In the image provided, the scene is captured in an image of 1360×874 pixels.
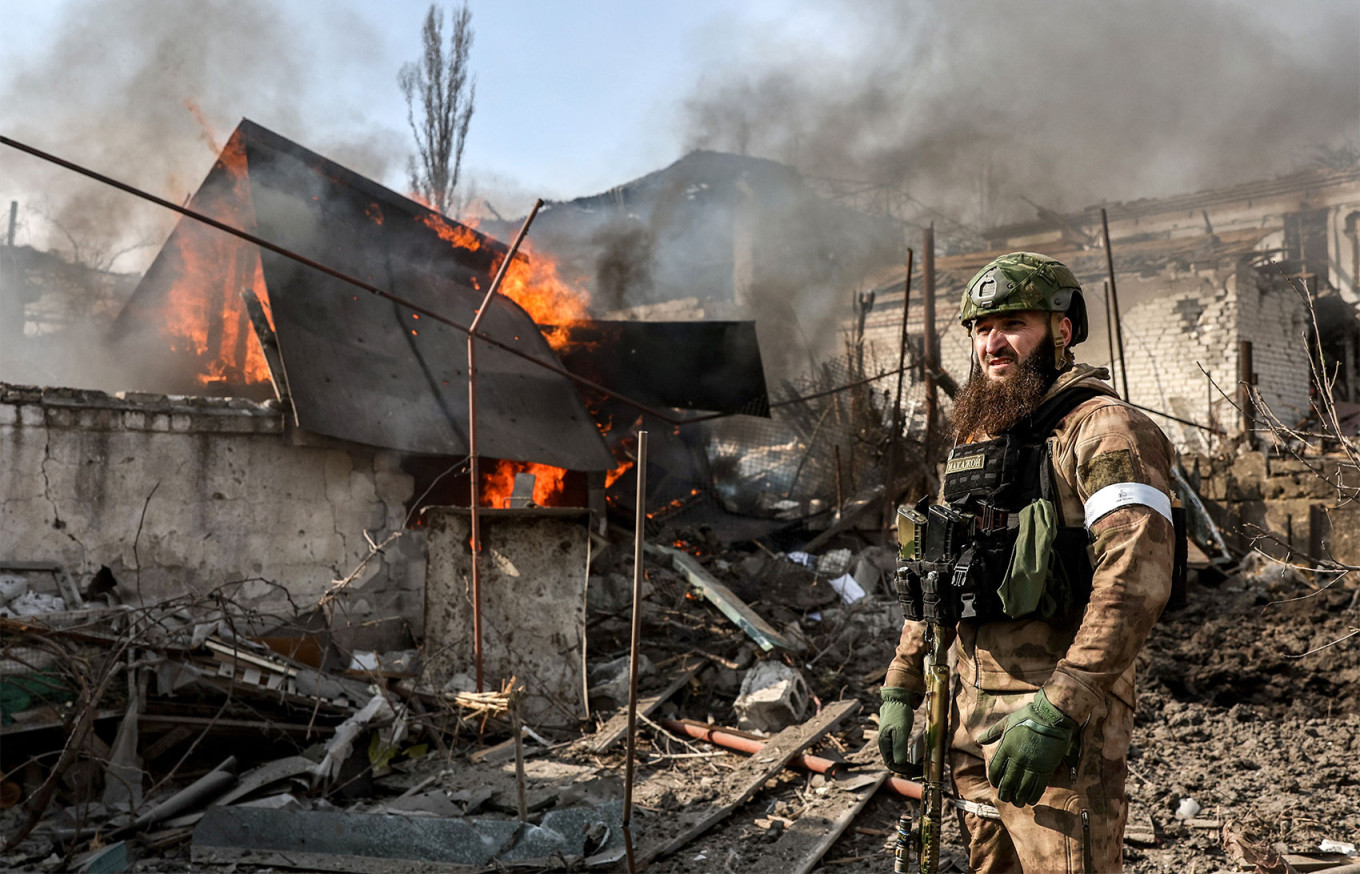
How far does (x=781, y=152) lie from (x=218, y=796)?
2280cm

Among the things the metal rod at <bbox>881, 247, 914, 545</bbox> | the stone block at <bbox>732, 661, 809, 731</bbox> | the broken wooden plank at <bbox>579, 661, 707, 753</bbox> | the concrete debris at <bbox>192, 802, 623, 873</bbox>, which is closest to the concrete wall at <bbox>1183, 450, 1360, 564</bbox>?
the metal rod at <bbox>881, 247, 914, 545</bbox>

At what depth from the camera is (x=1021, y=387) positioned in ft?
7.67

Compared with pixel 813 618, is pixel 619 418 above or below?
above

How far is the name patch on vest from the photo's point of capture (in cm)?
233

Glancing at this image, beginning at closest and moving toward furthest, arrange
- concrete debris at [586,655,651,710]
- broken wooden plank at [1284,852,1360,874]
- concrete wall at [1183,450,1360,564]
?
1. broken wooden plank at [1284,852,1360,874]
2. concrete debris at [586,655,651,710]
3. concrete wall at [1183,450,1360,564]

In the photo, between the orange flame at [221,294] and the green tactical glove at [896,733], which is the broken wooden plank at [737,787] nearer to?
the green tactical glove at [896,733]

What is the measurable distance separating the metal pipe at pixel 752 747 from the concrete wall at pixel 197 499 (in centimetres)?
276

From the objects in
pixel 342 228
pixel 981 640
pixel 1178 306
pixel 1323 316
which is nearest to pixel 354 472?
pixel 342 228

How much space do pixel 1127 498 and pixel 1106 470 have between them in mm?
81

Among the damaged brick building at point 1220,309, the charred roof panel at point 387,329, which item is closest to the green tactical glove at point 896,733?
the charred roof panel at point 387,329

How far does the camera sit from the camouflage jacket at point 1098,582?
1956 millimetres

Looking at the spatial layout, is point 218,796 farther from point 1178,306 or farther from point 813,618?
point 1178,306

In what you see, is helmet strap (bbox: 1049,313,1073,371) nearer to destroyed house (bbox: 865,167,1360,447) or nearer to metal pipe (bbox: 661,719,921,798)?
metal pipe (bbox: 661,719,921,798)

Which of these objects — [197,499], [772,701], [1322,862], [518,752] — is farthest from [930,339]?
[197,499]
